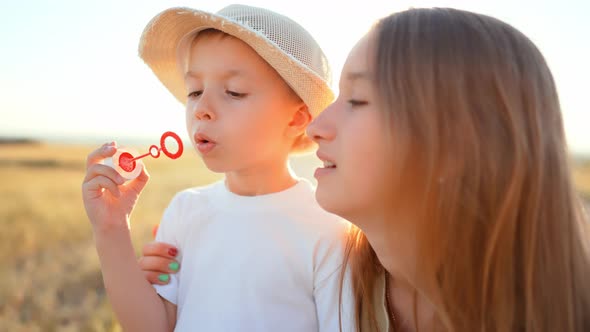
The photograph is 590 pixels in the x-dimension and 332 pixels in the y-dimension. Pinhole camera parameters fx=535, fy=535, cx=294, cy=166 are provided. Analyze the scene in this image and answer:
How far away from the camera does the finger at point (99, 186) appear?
218 centimetres

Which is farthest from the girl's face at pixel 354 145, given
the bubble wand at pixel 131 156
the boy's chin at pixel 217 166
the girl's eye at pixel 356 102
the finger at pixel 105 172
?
the finger at pixel 105 172

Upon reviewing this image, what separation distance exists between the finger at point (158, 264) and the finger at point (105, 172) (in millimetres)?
454

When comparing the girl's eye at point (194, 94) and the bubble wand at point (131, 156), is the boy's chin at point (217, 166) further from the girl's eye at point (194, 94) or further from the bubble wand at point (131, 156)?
the girl's eye at point (194, 94)

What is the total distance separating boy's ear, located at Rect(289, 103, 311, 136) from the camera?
2473 mm

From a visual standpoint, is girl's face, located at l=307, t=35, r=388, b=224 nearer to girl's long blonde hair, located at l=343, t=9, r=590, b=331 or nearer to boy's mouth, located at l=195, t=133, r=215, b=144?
girl's long blonde hair, located at l=343, t=9, r=590, b=331

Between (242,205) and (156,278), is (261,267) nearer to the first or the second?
(242,205)

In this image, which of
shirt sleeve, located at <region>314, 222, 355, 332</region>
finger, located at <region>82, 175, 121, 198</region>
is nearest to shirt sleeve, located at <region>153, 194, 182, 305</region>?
finger, located at <region>82, 175, 121, 198</region>

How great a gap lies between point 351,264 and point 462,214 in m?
0.60

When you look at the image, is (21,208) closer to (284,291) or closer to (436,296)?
(284,291)

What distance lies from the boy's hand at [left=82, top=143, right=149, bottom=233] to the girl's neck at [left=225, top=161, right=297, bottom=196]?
0.42m

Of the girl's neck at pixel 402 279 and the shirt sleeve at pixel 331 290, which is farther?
the shirt sleeve at pixel 331 290

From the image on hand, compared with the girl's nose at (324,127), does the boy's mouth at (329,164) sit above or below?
below

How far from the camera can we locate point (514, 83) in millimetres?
1737

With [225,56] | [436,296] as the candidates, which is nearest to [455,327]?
[436,296]
